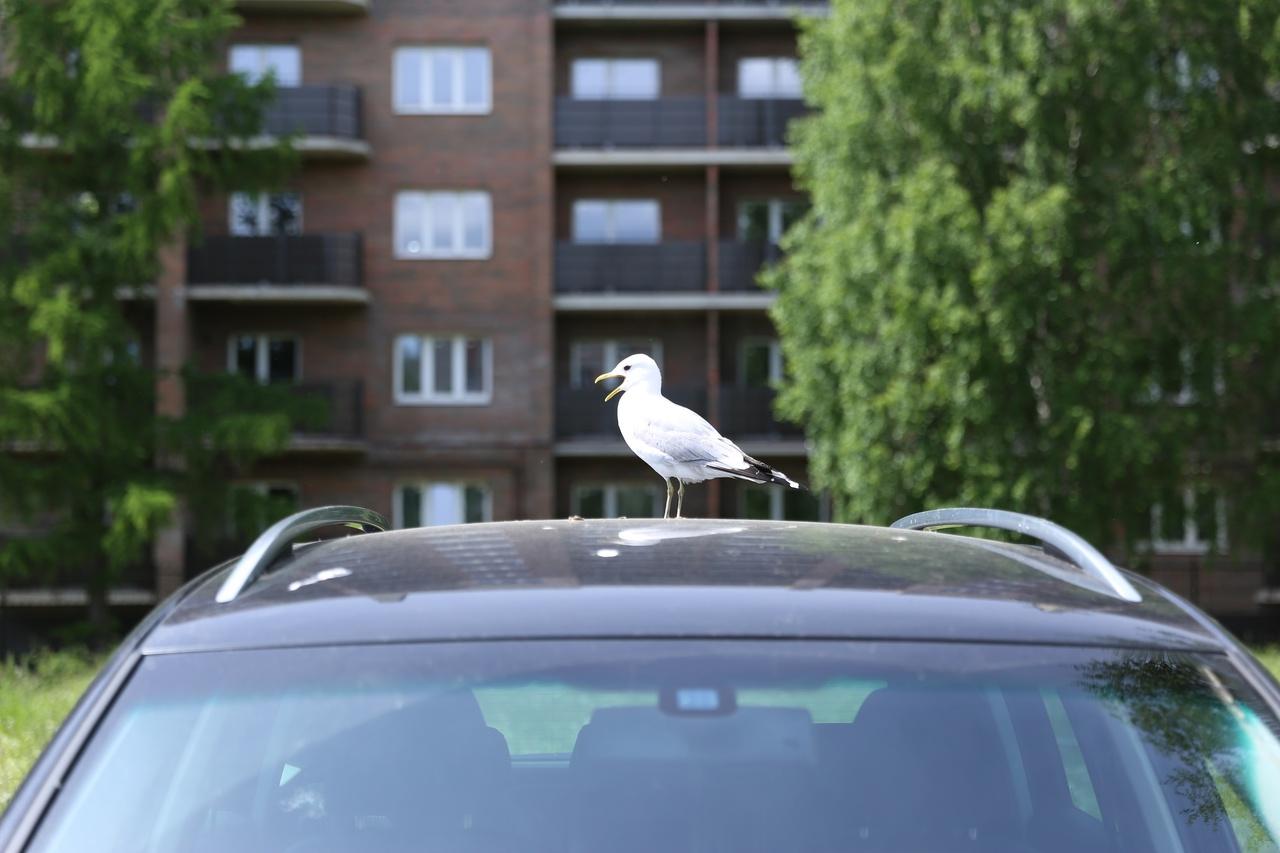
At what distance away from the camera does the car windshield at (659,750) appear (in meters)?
2.09

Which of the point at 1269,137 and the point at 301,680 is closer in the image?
the point at 301,680

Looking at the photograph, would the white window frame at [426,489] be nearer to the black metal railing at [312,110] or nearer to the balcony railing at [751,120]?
the black metal railing at [312,110]

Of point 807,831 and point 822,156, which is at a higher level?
point 822,156

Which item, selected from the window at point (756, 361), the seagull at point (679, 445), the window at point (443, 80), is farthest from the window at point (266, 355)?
the seagull at point (679, 445)

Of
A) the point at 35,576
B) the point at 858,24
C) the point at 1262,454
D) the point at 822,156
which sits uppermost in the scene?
the point at 858,24

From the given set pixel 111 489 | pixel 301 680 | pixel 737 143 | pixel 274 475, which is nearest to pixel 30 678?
pixel 301 680

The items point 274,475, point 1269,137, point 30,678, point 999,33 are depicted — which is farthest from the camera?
point 274,475

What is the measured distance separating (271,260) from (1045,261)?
14.5 m

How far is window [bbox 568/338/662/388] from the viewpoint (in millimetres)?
35406

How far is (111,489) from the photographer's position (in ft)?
89.4

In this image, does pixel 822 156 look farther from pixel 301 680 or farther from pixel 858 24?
pixel 301 680

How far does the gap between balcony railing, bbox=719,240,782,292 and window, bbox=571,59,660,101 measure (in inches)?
144

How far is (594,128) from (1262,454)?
534 inches

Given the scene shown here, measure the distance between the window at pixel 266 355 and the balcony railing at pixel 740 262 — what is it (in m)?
8.14
